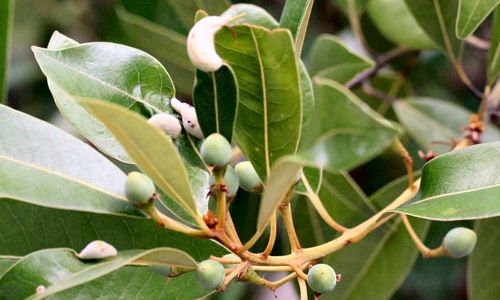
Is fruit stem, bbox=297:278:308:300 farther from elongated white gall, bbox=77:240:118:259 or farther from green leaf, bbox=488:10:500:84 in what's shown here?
green leaf, bbox=488:10:500:84

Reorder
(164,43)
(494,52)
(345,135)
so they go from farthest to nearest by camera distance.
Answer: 1. (164,43)
2. (494,52)
3. (345,135)

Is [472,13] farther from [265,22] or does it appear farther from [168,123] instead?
[168,123]

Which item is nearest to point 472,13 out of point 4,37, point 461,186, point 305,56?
point 461,186

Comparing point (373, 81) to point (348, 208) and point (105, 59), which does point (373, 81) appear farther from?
point (105, 59)

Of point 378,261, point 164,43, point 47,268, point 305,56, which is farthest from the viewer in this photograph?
point 305,56

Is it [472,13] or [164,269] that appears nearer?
[164,269]
